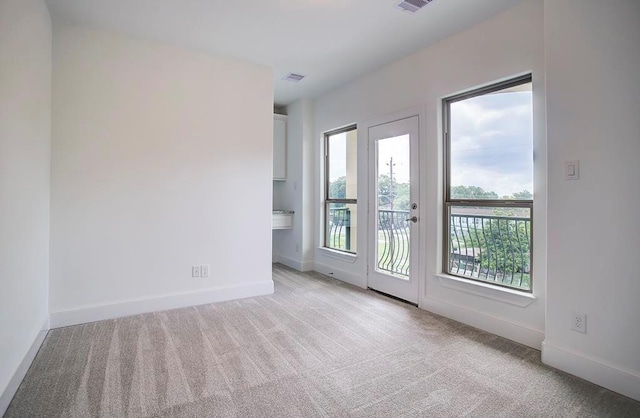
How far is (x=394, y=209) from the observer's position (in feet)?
12.5

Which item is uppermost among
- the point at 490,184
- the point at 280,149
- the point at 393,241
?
the point at 280,149

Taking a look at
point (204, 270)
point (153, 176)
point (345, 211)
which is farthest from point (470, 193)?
point (153, 176)

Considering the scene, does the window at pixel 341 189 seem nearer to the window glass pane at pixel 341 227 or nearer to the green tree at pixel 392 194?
the window glass pane at pixel 341 227

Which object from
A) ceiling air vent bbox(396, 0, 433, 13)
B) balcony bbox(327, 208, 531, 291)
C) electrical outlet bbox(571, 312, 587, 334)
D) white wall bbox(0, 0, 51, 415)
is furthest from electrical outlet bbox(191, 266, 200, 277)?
electrical outlet bbox(571, 312, 587, 334)

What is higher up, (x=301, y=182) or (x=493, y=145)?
(x=493, y=145)

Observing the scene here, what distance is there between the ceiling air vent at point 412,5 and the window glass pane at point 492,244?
1.74m

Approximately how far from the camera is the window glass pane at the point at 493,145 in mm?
2682

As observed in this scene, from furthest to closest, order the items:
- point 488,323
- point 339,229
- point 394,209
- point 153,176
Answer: point 339,229
point 394,209
point 153,176
point 488,323

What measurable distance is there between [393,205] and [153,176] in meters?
2.55

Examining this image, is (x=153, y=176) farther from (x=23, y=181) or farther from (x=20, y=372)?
(x=20, y=372)

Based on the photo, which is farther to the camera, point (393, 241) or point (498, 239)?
point (393, 241)

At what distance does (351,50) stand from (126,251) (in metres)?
2.98

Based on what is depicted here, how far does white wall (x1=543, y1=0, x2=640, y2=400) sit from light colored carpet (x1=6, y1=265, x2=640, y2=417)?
0.81 ft

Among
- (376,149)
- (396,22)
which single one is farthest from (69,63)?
(376,149)
